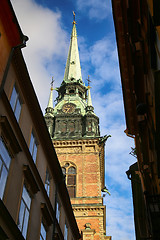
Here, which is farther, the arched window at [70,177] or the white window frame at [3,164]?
the arched window at [70,177]

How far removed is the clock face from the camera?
49.4 m

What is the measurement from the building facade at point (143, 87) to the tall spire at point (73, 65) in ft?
151

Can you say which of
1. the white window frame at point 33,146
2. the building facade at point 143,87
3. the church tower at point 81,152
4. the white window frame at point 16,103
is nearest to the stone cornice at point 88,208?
the church tower at point 81,152

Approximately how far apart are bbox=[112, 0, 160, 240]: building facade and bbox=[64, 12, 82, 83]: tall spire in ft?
151

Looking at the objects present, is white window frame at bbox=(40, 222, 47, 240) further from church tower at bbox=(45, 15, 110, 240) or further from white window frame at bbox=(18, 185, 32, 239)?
church tower at bbox=(45, 15, 110, 240)

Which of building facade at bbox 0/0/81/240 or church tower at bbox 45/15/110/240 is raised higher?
church tower at bbox 45/15/110/240

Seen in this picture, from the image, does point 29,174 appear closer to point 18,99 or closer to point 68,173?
point 18,99

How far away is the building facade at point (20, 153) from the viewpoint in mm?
10875

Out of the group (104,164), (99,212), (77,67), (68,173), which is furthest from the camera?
(77,67)

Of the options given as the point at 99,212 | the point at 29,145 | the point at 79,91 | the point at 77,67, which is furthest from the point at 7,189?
the point at 77,67

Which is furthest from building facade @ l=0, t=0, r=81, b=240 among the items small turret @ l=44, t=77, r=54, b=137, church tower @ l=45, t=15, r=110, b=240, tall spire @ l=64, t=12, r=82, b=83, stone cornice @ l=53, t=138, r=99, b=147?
tall spire @ l=64, t=12, r=82, b=83

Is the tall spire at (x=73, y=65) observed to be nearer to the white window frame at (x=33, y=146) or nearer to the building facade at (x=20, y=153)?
the building facade at (x=20, y=153)

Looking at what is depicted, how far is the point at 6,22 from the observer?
37.6 ft

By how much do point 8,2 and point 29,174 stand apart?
685 cm
